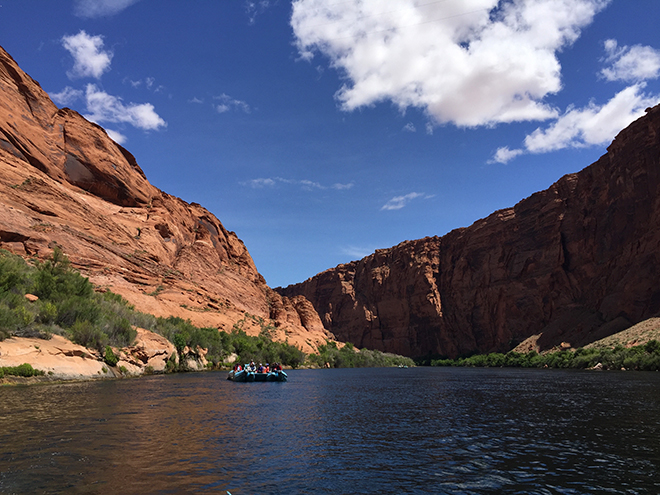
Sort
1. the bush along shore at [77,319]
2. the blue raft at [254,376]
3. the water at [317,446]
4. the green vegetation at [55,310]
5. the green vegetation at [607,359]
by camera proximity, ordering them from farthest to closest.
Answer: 1. the green vegetation at [607,359]
2. the blue raft at [254,376]
3. the bush along shore at [77,319]
4. the green vegetation at [55,310]
5. the water at [317,446]

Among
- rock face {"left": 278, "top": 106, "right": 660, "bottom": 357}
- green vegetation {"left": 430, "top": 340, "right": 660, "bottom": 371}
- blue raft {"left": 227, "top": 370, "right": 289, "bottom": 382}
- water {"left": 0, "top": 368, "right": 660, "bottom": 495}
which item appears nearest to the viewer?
water {"left": 0, "top": 368, "right": 660, "bottom": 495}

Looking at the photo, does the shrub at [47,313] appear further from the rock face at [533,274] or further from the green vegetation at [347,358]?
the rock face at [533,274]

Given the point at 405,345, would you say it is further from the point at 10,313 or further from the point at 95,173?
the point at 10,313

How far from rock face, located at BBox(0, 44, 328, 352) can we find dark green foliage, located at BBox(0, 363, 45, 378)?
3388 centimetres

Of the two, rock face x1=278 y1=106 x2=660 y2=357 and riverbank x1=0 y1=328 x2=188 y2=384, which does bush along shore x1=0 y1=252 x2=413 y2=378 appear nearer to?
riverbank x1=0 y1=328 x2=188 y2=384

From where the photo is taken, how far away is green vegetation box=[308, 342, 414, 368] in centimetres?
9638

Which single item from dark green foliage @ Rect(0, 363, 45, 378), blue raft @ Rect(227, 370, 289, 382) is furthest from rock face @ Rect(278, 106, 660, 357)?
dark green foliage @ Rect(0, 363, 45, 378)

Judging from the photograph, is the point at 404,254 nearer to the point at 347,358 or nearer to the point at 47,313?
the point at 347,358

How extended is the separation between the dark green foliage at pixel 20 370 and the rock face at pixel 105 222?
33880 mm

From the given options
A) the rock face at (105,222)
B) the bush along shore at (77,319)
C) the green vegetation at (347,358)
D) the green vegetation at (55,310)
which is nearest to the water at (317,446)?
the green vegetation at (55,310)

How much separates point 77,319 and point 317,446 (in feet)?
97.4

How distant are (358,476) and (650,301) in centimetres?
9910

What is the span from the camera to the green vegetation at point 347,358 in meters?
96.4

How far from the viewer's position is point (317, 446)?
14852 mm
